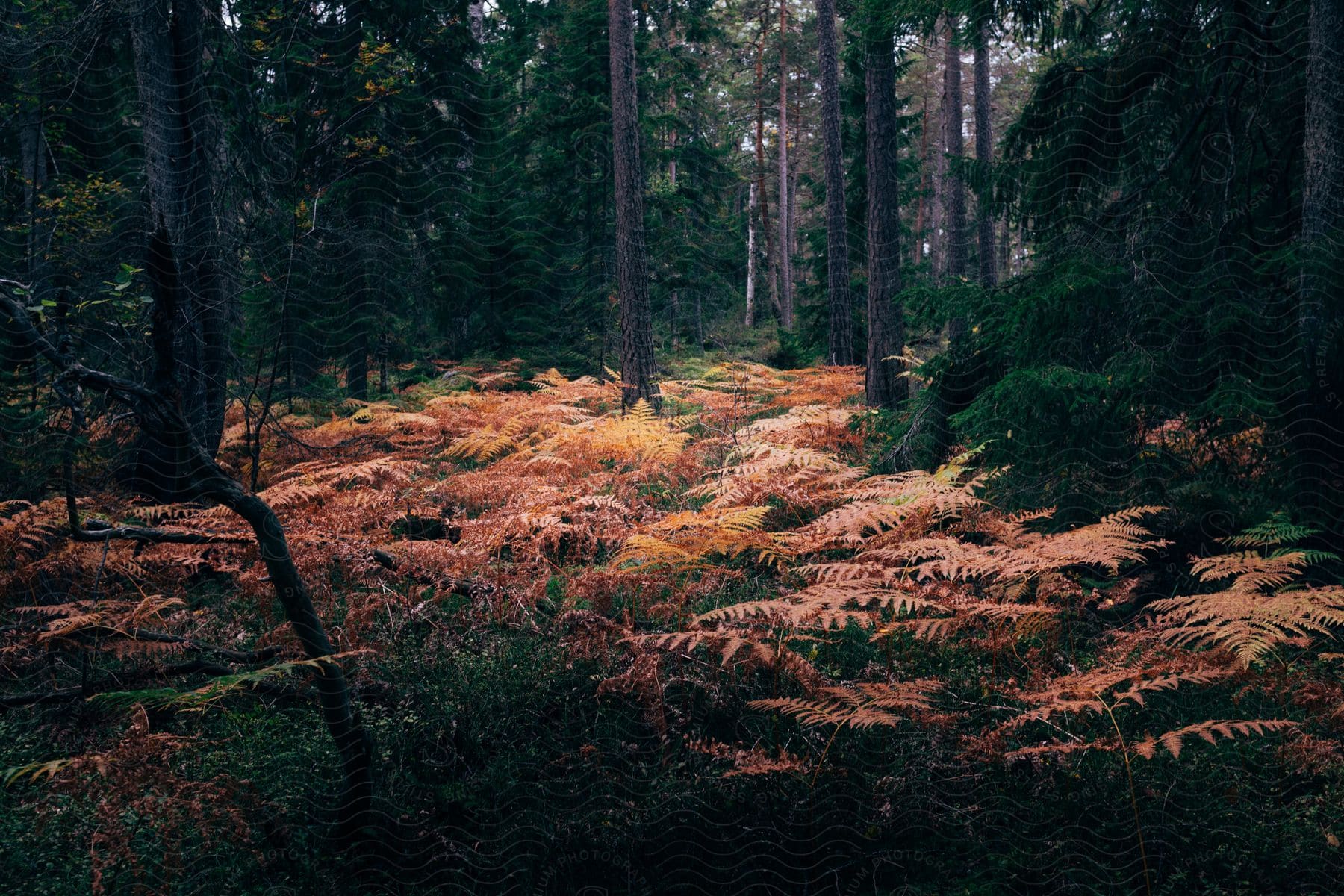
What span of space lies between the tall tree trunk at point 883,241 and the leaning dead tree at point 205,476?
22.9 ft

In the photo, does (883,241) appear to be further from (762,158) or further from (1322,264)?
(762,158)

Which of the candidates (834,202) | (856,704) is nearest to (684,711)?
(856,704)

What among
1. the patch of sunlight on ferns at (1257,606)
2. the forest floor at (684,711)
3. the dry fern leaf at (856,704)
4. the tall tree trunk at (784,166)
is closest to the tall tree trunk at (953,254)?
the forest floor at (684,711)

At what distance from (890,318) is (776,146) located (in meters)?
20.8

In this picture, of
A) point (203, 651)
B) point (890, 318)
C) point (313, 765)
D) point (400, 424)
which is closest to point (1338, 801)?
point (313, 765)

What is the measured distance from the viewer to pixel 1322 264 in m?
4.06

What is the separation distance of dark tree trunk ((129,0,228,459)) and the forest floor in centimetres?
200

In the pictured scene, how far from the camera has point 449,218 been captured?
11.8 metres

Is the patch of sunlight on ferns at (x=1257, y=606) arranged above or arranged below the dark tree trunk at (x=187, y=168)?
below

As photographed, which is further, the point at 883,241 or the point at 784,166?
the point at 784,166

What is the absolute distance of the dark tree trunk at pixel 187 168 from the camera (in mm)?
6031

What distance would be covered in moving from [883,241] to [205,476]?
766 centimetres

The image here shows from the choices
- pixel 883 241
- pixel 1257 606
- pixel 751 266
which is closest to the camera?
pixel 1257 606

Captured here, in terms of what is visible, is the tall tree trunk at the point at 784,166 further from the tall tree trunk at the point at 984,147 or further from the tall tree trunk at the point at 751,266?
the tall tree trunk at the point at 984,147
